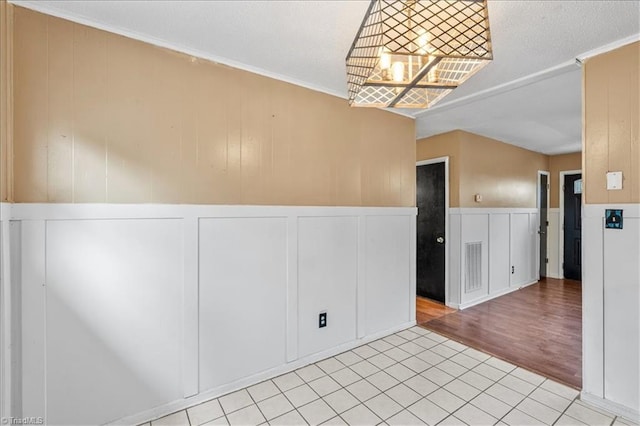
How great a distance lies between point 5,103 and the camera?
1.47 m

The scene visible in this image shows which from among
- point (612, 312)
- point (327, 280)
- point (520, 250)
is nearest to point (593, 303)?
point (612, 312)

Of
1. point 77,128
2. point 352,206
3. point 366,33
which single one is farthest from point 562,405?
point 77,128

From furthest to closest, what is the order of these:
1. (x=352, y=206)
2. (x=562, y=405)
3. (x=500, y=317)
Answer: (x=500, y=317) → (x=352, y=206) → (x=562, y=405)

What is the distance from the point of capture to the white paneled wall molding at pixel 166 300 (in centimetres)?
160

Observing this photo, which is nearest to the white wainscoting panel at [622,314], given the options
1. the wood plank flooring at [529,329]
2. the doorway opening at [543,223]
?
the wood plank flooring at [529,329]

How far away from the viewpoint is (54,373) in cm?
162

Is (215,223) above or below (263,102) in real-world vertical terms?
below

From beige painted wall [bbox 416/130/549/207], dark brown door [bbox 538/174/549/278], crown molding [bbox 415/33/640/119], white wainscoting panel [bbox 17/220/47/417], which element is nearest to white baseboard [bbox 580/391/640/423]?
crown molding [bbox 415/33/640/119]

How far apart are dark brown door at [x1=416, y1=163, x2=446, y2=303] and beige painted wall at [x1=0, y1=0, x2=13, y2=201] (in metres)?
4.12

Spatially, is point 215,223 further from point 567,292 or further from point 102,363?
point 567,292

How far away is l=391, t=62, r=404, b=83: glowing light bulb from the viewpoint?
125cm

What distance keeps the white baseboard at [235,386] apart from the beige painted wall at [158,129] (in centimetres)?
128

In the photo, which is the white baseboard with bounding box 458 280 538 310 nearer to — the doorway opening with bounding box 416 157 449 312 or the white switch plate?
the doorway opening with bounding box 416 157 449 312

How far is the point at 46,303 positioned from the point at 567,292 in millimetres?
5990
